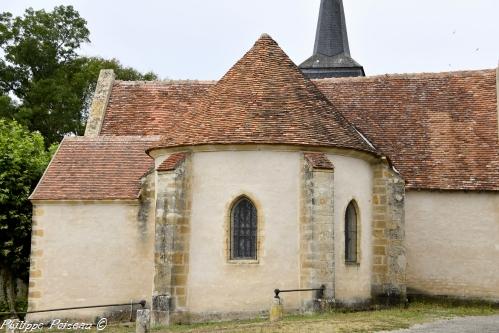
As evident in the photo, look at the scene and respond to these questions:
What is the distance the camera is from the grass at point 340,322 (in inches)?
661

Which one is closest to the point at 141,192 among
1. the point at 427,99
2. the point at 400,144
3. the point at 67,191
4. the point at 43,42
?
the point at 67,191

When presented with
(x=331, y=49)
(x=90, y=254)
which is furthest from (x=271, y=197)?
(x=331, y=49)

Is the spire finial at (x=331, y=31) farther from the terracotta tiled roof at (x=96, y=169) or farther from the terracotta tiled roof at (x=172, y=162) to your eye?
the terracotta tiled roof at (x=172, y=162)

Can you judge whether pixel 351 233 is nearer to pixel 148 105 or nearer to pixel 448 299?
pixel 448 299

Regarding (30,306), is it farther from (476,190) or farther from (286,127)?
(476,190)

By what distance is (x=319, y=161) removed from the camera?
824 inches

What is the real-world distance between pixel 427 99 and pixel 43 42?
2897 cm

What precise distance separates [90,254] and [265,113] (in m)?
7.12

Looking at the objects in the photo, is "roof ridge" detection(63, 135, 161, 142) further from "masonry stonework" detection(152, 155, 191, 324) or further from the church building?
"masonry stonework" detection(152, 155, 191, 324)


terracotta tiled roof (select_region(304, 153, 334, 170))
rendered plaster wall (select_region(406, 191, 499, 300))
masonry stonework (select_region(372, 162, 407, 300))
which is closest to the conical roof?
terracotta tiled roof (select_region(304, 153, 334, 170))

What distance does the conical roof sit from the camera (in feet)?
69.0

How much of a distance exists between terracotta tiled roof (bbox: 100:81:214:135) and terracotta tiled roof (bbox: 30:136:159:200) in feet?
8.84

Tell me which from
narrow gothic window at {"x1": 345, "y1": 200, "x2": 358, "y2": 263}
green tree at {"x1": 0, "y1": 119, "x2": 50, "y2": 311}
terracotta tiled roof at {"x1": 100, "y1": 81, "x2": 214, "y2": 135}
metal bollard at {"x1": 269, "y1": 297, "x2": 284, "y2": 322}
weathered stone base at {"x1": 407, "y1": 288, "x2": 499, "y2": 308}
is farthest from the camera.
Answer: terracotta tiled roof at {"x1": 100, "y1": 81, "x2": 214, "y2": 135}

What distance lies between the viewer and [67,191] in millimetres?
23609
